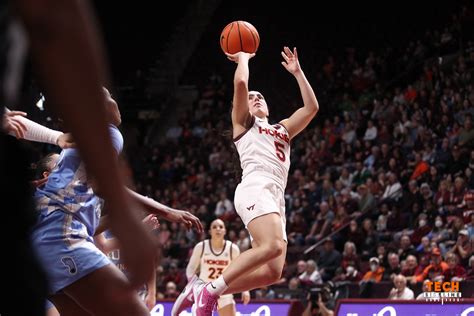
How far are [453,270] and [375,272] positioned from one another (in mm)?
1422

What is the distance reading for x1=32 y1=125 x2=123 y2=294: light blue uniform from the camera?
383 centimetres

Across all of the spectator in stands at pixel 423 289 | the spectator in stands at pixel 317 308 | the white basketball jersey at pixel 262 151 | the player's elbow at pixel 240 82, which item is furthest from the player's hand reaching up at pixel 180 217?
the spectator in stands at pixel 317 308

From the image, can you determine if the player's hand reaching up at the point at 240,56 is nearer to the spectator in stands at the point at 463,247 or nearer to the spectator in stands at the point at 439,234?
the spectator in stands at the point at 463,247

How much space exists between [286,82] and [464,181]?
9.38 meters

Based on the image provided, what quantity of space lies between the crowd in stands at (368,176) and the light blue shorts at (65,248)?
7688mm

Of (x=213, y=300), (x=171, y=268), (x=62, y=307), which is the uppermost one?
(x=171, y=268)

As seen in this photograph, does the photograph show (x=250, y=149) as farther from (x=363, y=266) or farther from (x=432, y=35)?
(x=432, y=35)

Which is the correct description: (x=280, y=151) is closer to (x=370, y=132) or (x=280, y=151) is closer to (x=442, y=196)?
(x=442, y=196)

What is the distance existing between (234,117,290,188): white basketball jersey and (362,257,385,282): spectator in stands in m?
6.09

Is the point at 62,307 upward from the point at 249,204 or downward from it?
downward

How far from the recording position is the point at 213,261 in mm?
10562

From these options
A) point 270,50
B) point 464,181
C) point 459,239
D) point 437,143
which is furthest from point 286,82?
point 459,239

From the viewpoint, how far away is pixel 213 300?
6.31 m

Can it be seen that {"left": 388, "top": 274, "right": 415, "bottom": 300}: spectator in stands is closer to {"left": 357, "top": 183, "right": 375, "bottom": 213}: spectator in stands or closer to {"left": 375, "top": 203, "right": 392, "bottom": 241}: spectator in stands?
{"left": 375, "top": 203, "right": 392, "bottom": 241}: spectator in stands
